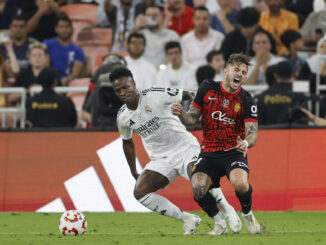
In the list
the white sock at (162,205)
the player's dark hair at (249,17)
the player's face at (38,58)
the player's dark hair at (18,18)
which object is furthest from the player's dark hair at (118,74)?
A: the player's dark hair at (18,18)

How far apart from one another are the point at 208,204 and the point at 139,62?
6.79 metres

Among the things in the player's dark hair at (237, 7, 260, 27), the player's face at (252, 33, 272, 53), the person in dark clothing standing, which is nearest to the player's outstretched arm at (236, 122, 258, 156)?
the person in dark clothing standing

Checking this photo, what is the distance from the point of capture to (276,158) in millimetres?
13367

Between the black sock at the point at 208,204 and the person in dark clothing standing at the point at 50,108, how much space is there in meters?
5.58

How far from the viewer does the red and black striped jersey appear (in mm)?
9352

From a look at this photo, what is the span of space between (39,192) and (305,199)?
171 inches

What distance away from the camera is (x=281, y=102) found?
545 inches

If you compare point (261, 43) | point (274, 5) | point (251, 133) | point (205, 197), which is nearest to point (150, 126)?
point (205, 197)

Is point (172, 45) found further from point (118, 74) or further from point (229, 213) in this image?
point (229, 213)

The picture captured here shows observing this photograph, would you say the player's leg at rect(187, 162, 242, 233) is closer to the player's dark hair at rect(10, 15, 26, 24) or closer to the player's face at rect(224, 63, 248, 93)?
the player's face at rect(224, 63, 248, 93)

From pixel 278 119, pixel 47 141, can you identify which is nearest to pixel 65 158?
pixel 47 141

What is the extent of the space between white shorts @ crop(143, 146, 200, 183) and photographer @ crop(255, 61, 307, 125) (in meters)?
3.79

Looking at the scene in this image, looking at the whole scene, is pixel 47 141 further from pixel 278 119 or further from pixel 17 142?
pixel 278 119

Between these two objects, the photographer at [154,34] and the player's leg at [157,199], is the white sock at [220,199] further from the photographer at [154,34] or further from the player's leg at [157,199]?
the photographer at [154,34]
